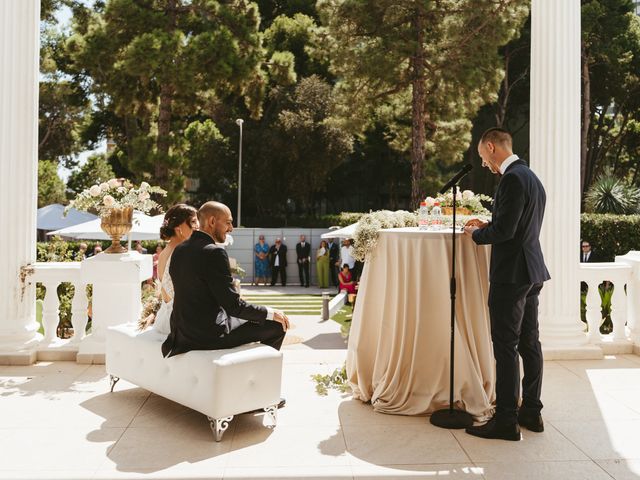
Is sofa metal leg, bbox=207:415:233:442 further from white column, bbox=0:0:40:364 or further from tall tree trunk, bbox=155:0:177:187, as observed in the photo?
tall tree trunk, bbox=155:0:177:187

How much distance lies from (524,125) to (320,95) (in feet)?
47.7

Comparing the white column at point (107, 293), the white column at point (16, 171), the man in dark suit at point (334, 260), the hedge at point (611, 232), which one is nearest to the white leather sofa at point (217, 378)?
the white column at point (107, 293)

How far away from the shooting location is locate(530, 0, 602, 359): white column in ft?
22.1

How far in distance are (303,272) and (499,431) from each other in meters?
18.4

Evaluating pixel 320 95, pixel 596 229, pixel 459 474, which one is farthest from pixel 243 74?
pixel 459 474

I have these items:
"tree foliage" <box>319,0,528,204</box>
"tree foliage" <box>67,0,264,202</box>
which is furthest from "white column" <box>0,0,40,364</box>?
"tree foliage" <box>319,0,528,204</box>

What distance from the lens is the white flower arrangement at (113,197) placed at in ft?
21.4

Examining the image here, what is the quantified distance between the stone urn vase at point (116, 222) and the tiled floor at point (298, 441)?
1.61 meters

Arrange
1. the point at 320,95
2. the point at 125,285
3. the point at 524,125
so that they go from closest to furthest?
the point at 125,285 → the point at 320,95 → the point at 524,125

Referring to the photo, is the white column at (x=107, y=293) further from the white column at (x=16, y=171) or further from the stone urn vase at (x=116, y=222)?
the white column at (x=16, y=171)

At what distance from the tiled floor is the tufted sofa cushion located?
0.76 feet

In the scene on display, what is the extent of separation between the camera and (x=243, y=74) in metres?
23.4

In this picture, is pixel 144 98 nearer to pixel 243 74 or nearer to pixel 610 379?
pixel 243 74

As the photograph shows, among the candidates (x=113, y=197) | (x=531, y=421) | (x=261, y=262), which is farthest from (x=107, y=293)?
(x=261, y=262)
